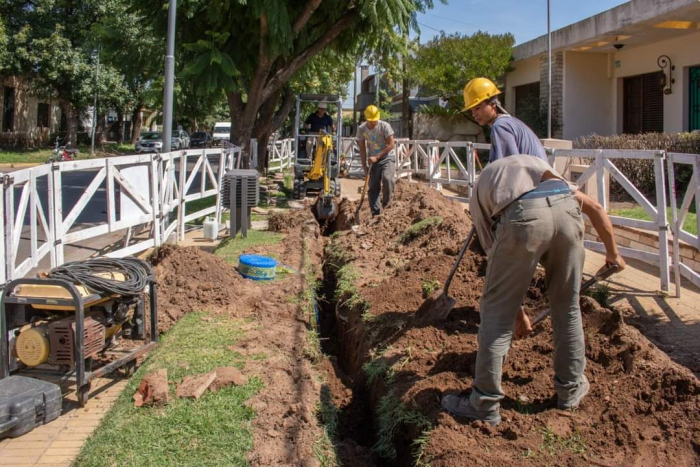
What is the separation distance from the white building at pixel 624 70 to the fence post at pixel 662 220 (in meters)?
8.91

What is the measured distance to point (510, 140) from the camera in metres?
4.28

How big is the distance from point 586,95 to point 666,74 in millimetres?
3887

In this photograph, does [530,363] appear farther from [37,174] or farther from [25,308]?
[37,174]

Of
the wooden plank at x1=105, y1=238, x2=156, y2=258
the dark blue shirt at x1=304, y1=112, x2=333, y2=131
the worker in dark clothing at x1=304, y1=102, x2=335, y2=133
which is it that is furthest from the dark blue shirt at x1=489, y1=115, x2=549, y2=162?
the dark blue shirt at x1=304, y1=112, x2=333, y2=131

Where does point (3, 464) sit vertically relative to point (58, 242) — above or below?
below

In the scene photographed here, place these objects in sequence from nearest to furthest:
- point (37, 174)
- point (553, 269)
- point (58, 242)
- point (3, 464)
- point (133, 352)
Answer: point (553, 269)
point (3, 464)
point (133, 352)
point (37, 174)
point (58, 242)

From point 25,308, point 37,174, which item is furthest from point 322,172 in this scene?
point 25,308

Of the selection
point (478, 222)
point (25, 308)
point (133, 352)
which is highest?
point (478, 222)

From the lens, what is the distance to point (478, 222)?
4.06 m

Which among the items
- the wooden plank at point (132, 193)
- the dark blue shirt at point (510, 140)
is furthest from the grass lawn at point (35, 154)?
the dark blue shirt at point (510, 140)

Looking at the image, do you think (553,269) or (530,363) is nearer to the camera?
(553,269)

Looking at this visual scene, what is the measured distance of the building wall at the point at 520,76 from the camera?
23375 mm

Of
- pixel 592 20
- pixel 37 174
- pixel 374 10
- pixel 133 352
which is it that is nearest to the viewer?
pixel 133 352

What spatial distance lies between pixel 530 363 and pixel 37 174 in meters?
4.73
